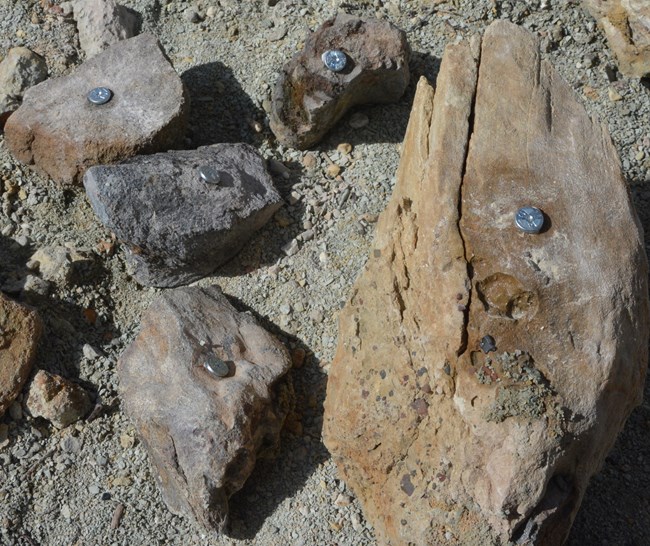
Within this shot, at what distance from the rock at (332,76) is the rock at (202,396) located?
0.91m

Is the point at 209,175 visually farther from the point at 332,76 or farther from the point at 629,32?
the point at 629,32

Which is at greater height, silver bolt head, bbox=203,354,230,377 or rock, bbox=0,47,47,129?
rock, bbox=0,47,47,129

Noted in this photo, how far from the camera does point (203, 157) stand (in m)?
3.77

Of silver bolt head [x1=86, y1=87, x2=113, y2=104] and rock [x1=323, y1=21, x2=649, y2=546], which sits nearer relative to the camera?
rock [x1=323, y1=21, x2=649, y2=546]

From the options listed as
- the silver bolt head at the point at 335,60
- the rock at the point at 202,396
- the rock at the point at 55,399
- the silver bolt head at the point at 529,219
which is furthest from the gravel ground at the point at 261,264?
the silver bolt head at the point at 529,219

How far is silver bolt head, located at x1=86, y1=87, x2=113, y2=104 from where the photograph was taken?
395 centimetres

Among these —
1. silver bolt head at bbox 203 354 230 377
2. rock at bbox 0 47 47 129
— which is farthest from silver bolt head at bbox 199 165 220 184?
rock at bbox 0 47 47 129

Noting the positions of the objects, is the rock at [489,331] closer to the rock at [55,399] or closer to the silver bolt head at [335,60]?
the silver bolt head at [335,60]

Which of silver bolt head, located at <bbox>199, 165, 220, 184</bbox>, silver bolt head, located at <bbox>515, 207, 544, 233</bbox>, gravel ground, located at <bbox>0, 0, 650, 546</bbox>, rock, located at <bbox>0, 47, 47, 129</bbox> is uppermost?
rock, located at <bbox>0, 47, 47, 129</bbox>

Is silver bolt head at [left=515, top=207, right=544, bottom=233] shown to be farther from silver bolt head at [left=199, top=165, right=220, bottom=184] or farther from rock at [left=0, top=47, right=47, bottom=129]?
rock at [left=0, top=47, right=47, bottom=129]

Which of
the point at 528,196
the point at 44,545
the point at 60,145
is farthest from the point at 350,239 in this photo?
the point at 44,545

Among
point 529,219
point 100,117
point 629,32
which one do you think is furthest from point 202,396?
point 629,32

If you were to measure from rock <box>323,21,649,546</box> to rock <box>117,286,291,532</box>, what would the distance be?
11.5 inches

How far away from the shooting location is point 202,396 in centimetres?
323
